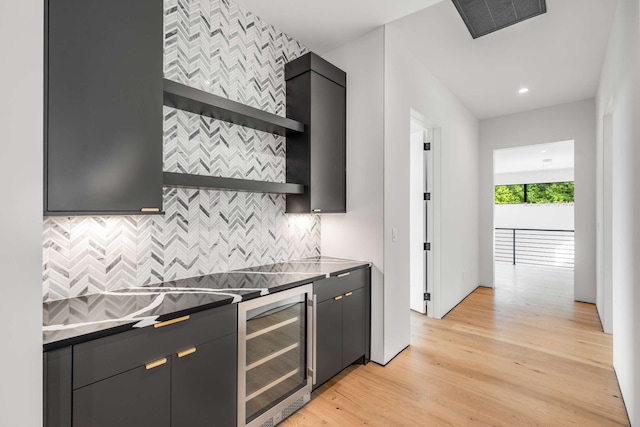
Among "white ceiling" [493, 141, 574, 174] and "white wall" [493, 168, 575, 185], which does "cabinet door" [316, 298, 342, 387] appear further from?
"white wall" [493, 168, 575, 185]

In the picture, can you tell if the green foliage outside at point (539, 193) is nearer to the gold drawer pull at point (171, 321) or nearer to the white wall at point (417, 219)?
the white wall at point (417, 219)

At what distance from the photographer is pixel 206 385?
146 centimetres

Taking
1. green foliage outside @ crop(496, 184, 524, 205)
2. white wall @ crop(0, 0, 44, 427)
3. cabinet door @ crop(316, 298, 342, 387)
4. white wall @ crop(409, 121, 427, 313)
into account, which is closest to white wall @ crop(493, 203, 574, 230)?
green foliage outside @ crop(496, 184, 524, 205)

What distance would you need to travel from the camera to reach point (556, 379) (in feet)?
7.75

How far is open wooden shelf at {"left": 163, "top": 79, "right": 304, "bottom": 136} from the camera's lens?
172 cm

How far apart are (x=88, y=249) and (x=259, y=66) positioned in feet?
5.83

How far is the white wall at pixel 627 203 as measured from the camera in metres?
1.68

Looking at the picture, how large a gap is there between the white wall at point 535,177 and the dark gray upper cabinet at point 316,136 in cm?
1026

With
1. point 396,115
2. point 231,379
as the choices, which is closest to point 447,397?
point 231,379

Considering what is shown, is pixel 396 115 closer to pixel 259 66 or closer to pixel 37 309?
pixel 259 66

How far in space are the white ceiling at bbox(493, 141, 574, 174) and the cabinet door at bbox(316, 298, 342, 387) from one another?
4892 mm

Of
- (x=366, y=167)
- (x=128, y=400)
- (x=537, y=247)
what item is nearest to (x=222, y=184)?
(x=128, y=400)

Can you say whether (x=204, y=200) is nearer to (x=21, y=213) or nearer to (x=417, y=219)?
(x=21, y=213)

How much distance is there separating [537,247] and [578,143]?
4310 millimetres
